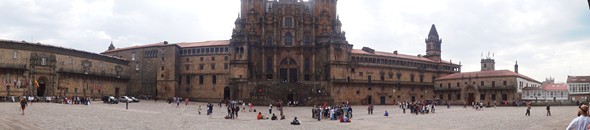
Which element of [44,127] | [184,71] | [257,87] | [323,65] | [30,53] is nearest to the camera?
[44,127]

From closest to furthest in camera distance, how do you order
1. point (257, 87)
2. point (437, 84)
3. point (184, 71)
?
point (257, 87) → point (184, 71) → point (437, 84)

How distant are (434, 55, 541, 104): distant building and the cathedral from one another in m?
11.1

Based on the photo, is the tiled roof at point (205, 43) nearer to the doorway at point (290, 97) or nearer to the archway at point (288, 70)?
the archway at point (288, 70)

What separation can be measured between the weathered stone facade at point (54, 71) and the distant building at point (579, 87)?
238 ft

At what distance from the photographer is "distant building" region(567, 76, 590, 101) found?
267 feet

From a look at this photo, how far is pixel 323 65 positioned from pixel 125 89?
111 ft

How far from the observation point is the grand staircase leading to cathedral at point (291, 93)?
2793 inches

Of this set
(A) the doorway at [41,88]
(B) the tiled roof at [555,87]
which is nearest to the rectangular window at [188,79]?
(A) the doorway at [41,88]

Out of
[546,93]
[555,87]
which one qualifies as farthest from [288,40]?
[555,87]

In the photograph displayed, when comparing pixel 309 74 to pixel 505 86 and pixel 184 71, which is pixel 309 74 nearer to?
pixel 184 71

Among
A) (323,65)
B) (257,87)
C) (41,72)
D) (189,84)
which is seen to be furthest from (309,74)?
(41,72)

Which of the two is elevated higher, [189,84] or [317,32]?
[317,32]

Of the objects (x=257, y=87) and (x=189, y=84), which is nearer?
(x=257, y=87)

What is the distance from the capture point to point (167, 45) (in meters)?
84.6
